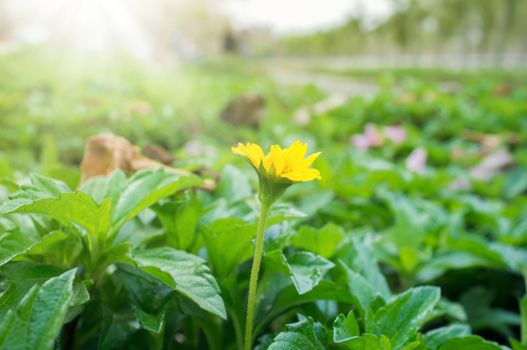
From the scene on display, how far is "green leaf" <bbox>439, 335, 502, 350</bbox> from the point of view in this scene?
2.80 ft

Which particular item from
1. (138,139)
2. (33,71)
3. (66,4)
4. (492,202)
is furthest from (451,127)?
(66,4)

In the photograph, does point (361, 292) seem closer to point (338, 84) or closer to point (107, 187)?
point (107, 187)

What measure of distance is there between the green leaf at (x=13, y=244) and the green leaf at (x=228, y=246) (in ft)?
0.91

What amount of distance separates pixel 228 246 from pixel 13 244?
328 mm

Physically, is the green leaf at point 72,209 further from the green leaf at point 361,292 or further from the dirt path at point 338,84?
the dirt path at point 338,84

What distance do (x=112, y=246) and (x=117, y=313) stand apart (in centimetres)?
11

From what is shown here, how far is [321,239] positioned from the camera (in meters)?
1.06

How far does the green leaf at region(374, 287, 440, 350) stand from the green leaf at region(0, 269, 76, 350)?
482 millimetres

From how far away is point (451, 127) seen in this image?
3807 mm

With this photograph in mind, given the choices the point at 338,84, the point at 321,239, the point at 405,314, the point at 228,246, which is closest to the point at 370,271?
the point at 321,239

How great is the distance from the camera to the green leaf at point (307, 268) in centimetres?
78

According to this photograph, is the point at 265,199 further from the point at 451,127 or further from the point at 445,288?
the point at 451,127

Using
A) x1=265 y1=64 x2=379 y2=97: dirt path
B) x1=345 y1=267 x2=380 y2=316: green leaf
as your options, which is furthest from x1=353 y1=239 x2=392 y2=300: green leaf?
x1=265 y1=64 x2=379 y2=97: dirt path

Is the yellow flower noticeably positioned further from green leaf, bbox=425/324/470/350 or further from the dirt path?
the dirt path
